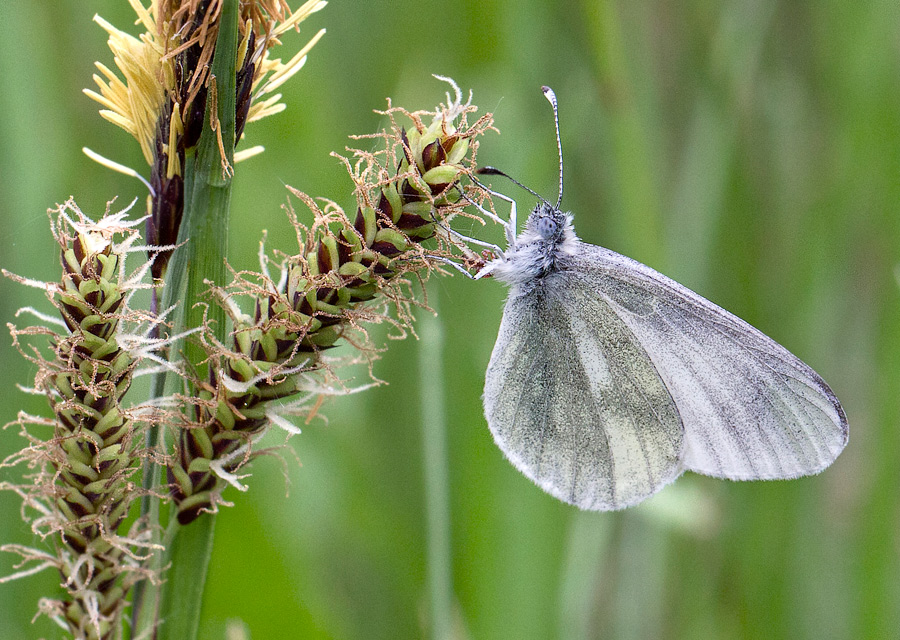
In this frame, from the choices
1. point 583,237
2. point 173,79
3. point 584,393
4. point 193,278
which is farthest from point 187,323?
point 583,237

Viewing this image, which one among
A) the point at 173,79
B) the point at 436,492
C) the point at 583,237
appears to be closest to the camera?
the point at 173,79

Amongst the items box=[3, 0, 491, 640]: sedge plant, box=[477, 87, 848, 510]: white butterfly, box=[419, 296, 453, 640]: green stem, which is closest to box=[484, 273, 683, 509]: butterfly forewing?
box=[477, 87, 848, 510]: white butterfly

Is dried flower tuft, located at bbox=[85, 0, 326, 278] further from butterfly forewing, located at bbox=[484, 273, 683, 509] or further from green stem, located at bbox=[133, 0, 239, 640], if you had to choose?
butterfly forewing, located at bbox=[484, 273, 683, 509]

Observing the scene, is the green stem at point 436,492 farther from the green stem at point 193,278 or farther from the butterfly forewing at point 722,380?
the green stem at point 193,278

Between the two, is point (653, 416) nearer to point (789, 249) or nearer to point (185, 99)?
point (789, 249)

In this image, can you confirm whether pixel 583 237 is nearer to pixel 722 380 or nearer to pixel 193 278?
pixel 722 380

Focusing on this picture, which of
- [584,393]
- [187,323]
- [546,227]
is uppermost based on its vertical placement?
[546,227]

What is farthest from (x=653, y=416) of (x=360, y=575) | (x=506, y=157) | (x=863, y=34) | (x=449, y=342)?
(x=863, y=34)
